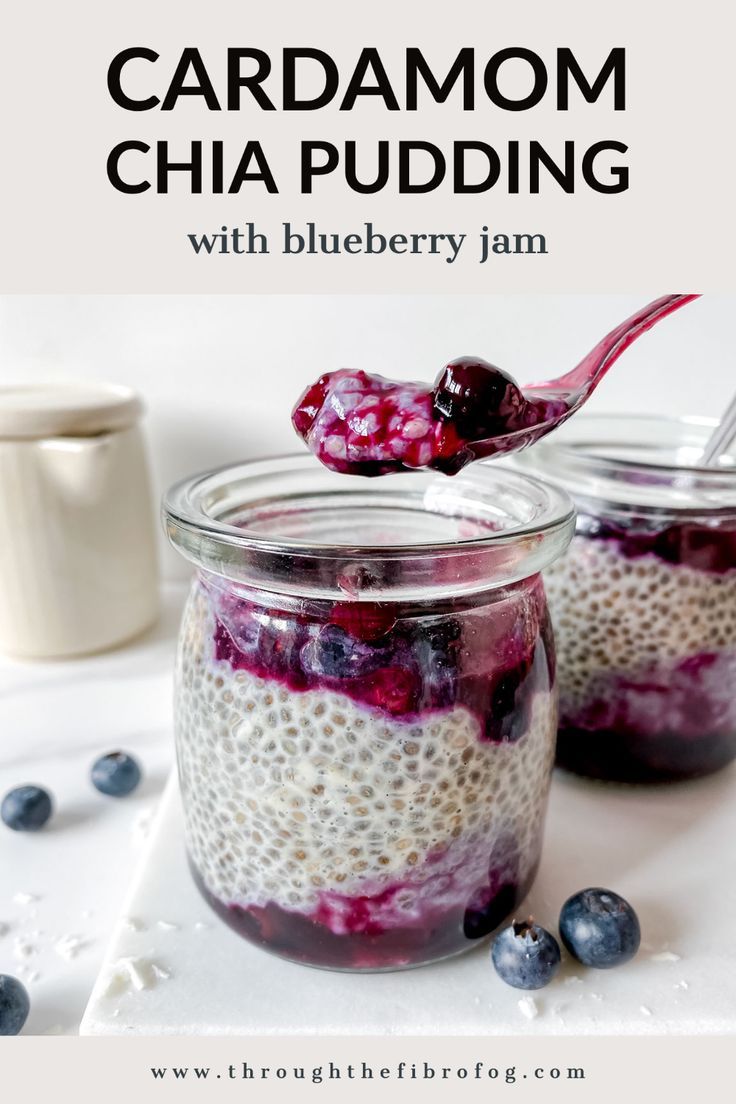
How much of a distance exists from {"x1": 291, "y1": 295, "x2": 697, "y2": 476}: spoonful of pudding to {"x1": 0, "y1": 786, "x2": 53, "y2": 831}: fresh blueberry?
0.41 metres

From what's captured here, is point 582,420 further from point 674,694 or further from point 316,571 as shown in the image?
point 316,571

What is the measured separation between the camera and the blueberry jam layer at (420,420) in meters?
0.55

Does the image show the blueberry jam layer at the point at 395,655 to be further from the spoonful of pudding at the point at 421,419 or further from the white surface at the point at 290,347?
the white surface at the point at 290,347

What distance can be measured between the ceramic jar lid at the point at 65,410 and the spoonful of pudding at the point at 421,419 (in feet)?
1.64

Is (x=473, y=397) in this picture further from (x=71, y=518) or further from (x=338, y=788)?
(x=71, y=518)

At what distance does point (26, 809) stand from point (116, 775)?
0.28ft

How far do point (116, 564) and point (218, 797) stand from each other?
0.58 m

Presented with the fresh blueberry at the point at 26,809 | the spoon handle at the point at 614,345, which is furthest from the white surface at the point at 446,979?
the spoon handle at the point at 614,345

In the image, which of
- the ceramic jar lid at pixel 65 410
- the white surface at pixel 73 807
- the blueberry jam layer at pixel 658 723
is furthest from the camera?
the ceramic jar lid at pixel 65 410

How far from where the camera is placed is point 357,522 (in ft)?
2.45

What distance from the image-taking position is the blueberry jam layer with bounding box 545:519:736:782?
71cm

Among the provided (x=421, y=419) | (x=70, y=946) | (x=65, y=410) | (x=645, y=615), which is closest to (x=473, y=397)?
(x=421, y=419)

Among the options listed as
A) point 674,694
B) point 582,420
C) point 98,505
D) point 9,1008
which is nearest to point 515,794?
point 674,694

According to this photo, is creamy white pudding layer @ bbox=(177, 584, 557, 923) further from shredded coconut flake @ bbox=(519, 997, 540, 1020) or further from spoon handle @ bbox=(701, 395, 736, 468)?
spoon handle @ bbox=(701, 395, 736, 468)
